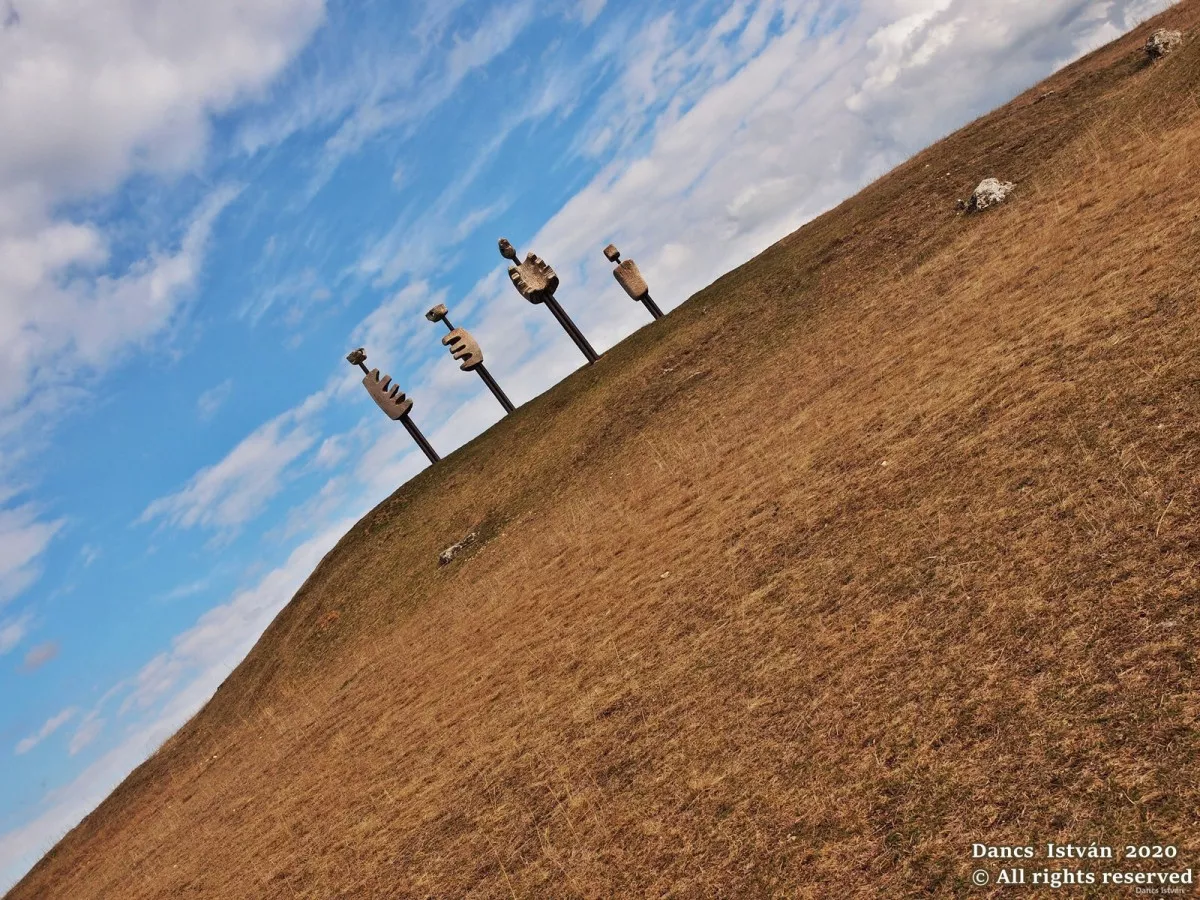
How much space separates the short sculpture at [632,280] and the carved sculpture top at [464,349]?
29.4ft

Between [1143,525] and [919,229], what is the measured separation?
22.6m

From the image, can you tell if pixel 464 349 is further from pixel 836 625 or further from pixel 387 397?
pixel 836 625

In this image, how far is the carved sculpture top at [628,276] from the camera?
1752 inches

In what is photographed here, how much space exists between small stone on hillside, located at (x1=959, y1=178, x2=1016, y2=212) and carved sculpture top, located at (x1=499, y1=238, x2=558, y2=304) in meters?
22.1

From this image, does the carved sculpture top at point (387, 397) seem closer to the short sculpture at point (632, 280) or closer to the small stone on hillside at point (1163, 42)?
the short sculpture at point (632, 280)

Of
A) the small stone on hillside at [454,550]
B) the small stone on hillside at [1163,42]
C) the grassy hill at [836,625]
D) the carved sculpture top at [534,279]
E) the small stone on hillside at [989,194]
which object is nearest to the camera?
the grassy hill at [836,625]

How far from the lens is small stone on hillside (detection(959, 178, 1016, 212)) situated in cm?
2628

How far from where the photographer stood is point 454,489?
128 feet

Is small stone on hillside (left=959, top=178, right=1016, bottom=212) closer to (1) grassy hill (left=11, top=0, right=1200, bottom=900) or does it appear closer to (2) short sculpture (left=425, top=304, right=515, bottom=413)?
(1) grassy hill (left=11, top=0, right=1200, bottom=900)

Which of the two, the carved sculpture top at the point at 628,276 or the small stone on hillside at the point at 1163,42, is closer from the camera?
the small stone on hillside at the point at 1163,42

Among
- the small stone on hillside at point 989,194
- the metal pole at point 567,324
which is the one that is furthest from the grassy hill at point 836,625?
the metal pole at point 567,324

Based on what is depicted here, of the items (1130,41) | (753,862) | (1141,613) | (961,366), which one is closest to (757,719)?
(753,862)

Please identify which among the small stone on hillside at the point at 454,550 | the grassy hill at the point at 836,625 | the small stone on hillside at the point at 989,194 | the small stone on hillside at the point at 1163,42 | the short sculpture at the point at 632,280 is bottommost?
the grassy hill at the point at 836,625

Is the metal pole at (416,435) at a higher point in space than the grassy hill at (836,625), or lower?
higher
